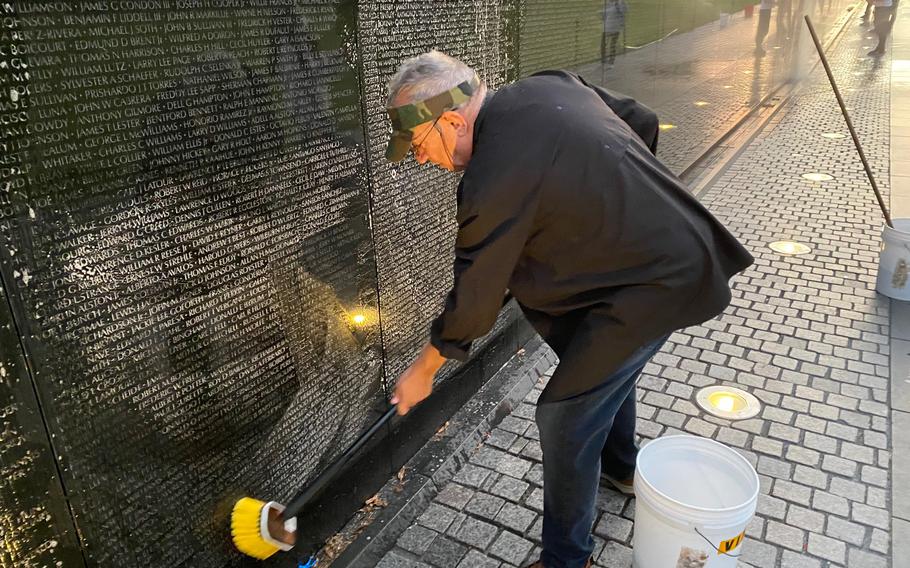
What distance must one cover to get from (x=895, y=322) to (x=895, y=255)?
51 centimetres

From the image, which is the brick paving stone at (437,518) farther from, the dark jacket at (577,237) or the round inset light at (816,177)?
the round inset light at (816,177)

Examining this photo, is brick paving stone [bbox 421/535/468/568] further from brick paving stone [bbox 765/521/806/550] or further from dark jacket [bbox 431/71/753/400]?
brick paving stone [bbox 765/521/806/550]

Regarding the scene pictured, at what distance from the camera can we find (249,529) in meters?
2.44

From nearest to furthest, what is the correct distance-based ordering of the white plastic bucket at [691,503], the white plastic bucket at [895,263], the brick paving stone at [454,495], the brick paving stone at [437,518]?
1. the white plastic bucket at [691,503]
2. the brick paving stone at [437,518]
3. the brick paving stone at [454,495]
4. the white plastic bucket at [895,263]

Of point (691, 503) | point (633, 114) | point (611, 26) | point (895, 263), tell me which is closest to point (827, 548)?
point (691, 503)

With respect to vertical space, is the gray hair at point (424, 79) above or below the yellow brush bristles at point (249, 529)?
above

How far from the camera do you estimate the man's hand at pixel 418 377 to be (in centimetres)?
237

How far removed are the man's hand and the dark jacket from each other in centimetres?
7

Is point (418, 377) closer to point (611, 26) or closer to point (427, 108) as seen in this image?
point (427, 108)

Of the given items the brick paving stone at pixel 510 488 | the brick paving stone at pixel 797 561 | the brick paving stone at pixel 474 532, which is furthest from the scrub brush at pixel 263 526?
the brick paving stone at pixel 797 561

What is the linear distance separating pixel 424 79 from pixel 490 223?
1.67 ft

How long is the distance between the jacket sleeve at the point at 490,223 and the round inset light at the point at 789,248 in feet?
15.6

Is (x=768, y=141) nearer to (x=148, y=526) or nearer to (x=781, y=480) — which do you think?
(x=781, y=480)

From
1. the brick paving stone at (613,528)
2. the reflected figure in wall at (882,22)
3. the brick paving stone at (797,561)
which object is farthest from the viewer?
the reflected figure in wall at (882,22)
